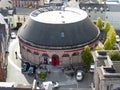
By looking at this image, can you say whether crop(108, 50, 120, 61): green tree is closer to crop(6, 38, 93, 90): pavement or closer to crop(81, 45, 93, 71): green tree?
crop(6, 38, 93, 90): pavement

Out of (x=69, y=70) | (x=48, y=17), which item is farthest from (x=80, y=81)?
(x=48, y=17)

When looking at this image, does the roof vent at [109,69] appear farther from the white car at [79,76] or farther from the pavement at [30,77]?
the white car at [79,76]

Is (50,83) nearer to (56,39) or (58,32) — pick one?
(56,39)

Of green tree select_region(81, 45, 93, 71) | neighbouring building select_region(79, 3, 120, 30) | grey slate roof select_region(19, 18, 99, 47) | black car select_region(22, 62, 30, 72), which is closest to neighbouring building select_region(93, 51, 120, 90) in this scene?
green tree select_region(81, 45, 93, 71)

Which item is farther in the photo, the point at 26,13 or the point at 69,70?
the point at 26,13

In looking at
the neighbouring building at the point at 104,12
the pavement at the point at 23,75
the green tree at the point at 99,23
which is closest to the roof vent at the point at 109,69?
the pavement at the point at 23,75

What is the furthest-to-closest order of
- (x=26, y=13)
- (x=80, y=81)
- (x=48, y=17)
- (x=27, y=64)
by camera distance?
(x=26, y=13) < (x=48, y=17) < (x=27, y=64) < (x=80, y=81)

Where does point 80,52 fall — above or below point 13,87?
below

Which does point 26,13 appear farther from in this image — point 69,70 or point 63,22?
point 69,70
